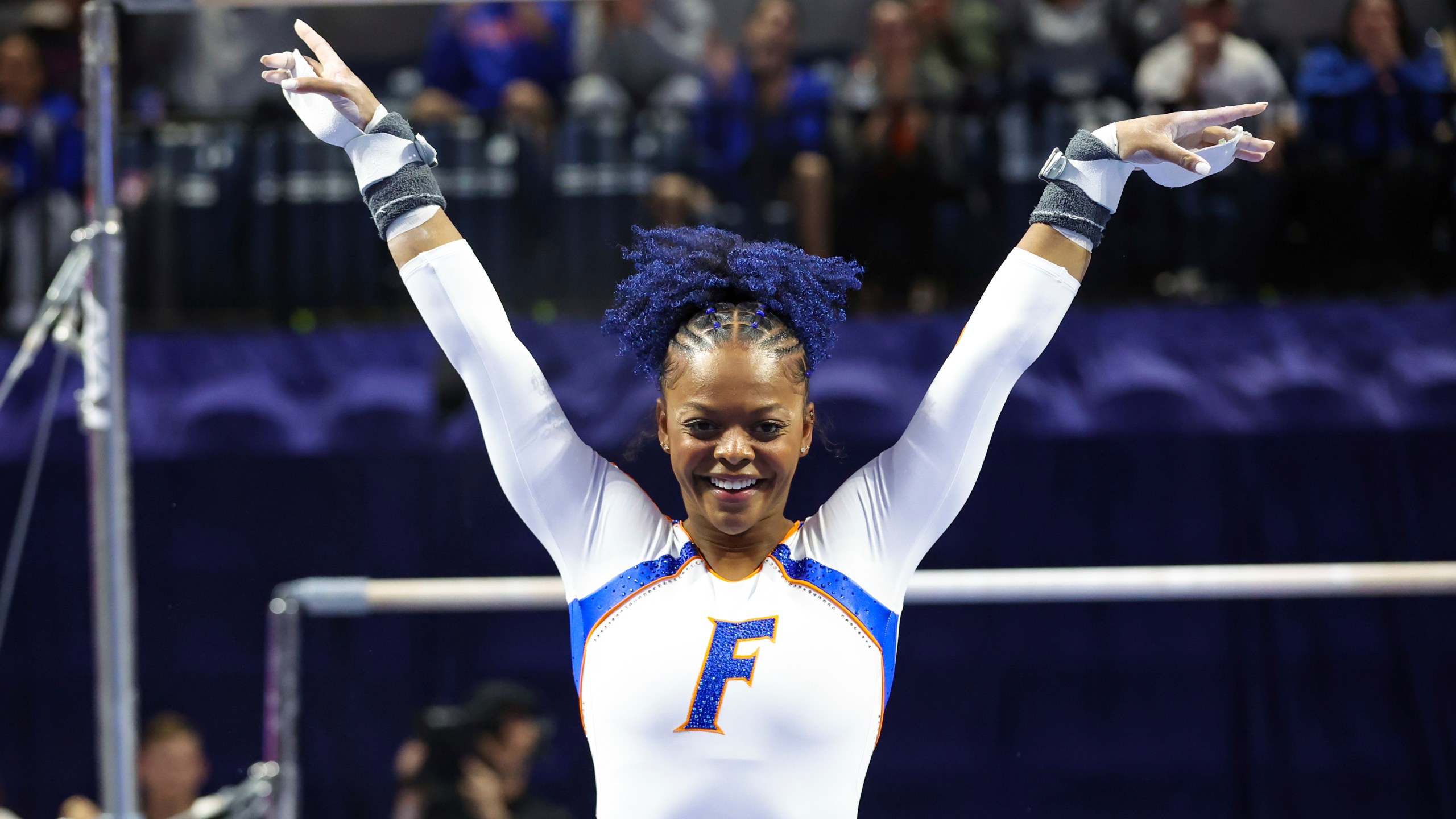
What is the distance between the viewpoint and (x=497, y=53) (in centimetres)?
511

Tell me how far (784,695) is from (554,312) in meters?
3.08

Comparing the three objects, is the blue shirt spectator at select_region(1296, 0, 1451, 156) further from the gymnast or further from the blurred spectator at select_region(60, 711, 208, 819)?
the blurred spectator at select_region(60, 711, 208, 819)

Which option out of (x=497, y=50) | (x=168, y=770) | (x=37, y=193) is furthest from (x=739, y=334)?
(x=37, y=193)

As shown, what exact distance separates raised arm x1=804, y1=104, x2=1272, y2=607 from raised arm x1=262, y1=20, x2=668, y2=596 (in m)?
0.27

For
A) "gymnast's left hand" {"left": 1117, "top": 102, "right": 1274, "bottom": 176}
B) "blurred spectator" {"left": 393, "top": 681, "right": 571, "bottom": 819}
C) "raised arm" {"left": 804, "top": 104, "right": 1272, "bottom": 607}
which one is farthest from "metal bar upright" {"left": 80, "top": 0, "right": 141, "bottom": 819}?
"gymnast's left hand" {"left": 1117, "top": 102, "right": 1274, "bottom": 176}

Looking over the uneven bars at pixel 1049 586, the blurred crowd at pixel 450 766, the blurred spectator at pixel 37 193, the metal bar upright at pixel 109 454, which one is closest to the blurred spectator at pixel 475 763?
the blurred crowd at pixel 450 766

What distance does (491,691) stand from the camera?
14.0 feet

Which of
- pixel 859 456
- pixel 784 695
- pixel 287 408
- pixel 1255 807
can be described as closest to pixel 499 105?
pixel 287 408

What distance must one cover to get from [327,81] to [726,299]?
1.88ft

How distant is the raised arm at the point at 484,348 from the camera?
5.44ft

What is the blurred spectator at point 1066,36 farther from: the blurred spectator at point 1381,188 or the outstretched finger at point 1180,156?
the outstretched finger at point 1180,156

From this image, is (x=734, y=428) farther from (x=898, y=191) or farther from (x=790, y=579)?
(x=898, y=191)

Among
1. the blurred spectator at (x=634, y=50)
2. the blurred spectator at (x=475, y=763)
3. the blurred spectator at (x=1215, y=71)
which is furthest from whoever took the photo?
the blurred spectator at (x=634, y=50)

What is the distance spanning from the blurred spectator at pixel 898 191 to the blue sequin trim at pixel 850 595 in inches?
113
